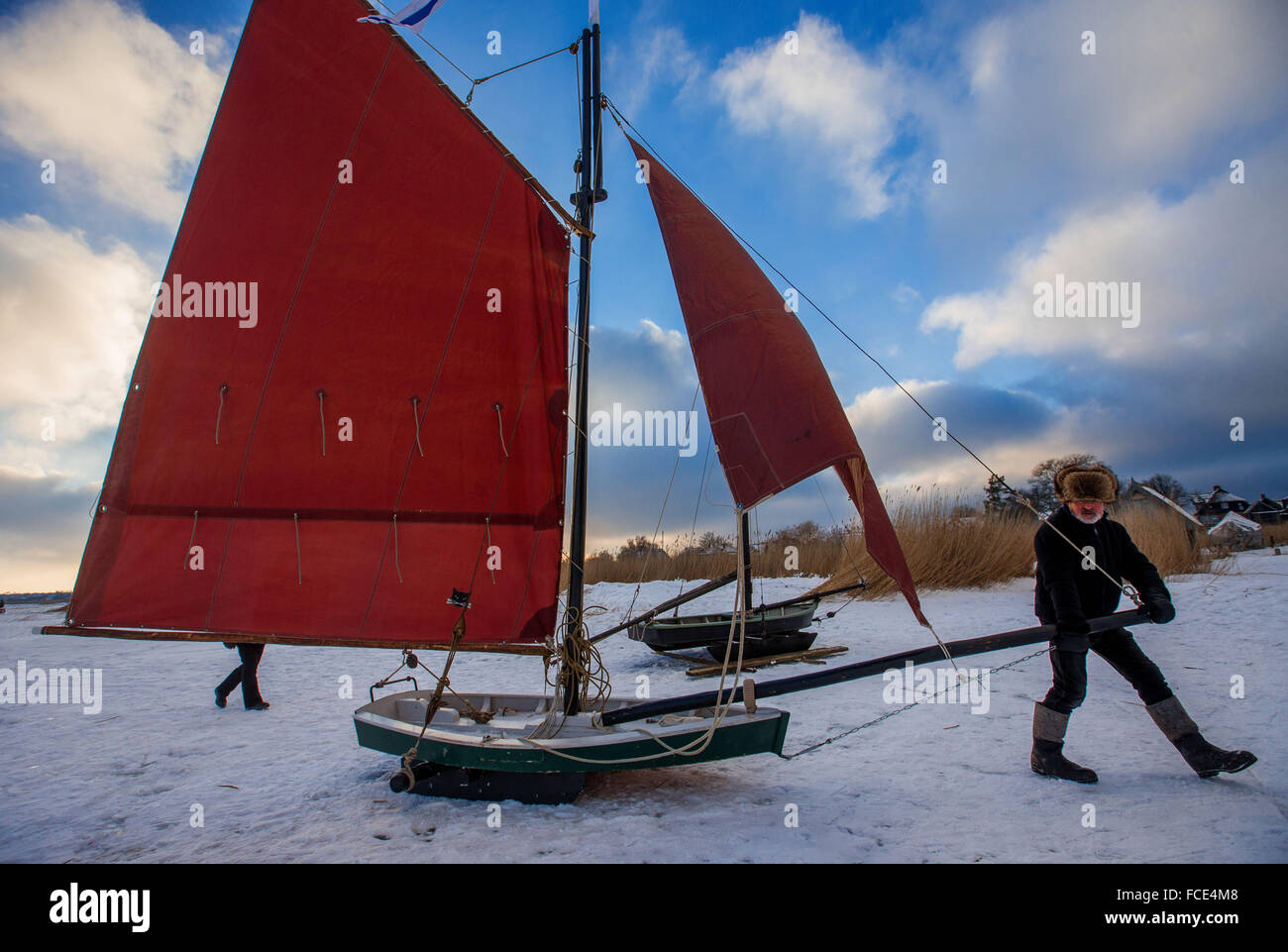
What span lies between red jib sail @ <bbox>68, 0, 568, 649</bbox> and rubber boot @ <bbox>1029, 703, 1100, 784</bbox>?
3429 millimetres

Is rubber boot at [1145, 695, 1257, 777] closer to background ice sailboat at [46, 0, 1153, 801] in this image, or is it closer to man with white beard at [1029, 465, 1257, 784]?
man with white beard at [1029, 465, 1257, 784]

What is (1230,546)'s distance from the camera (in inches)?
616

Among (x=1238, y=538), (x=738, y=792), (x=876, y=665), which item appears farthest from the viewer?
(x=1238, y=538)

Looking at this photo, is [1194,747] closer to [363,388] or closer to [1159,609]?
[1159,609]

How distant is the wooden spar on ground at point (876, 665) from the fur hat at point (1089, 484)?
71 centimetres

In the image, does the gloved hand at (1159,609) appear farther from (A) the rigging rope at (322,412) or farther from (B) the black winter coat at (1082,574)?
(A) the rigging rope at (322,412)

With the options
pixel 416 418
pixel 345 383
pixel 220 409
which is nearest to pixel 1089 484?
pixel 416 418

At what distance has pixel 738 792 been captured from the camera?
13.1 ft

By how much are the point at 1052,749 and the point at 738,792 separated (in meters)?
2.02

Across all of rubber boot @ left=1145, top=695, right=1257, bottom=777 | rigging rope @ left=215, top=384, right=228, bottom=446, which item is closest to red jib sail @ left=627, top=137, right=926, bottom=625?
rubber boot @ left=1145, top=695, right=1257, bottom=777

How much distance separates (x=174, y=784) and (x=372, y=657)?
6623mm

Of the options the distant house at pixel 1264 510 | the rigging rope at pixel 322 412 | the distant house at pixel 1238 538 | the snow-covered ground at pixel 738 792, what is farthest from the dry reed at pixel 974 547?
the distant house at pixel 1264 510
